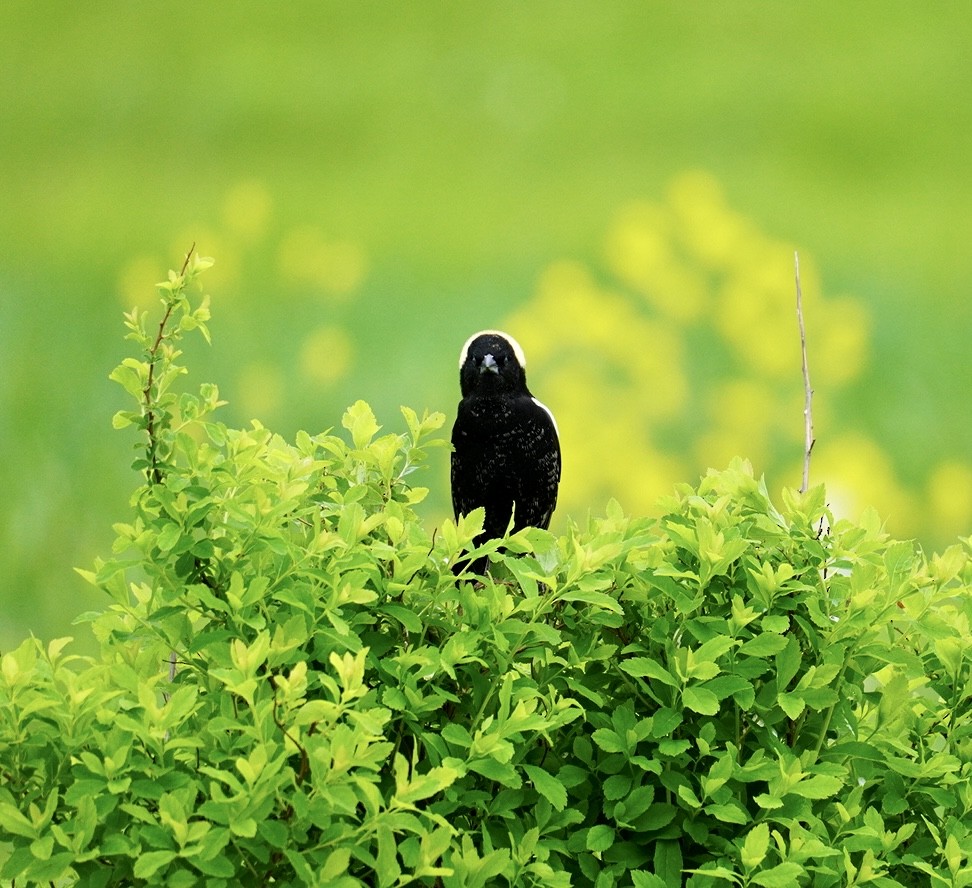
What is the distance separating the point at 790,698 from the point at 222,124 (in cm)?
729

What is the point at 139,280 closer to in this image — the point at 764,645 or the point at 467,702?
the point at 467,702

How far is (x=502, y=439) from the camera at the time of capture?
342 cm

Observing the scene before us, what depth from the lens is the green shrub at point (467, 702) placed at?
6.02ft

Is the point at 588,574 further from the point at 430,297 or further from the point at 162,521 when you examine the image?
the point at 430,297

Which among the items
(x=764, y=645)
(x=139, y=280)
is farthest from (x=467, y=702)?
(x=139, y=280)

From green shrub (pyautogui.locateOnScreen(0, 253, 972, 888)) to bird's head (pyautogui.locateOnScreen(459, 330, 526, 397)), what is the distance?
118cm

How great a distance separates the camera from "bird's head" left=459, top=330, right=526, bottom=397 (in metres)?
3.43

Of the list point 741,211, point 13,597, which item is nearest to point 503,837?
point 13,597

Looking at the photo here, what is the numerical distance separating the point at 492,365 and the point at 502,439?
0.21 metres

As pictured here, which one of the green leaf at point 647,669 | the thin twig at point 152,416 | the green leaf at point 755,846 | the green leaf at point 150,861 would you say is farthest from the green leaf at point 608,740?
the thin twig at point 152,416

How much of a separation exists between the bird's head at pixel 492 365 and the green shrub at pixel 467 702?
1181 millimetres

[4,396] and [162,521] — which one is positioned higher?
[4,396]

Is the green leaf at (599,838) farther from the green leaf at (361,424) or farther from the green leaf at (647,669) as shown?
the green leaf at (361,424)

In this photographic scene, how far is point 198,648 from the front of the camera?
6.37ft
